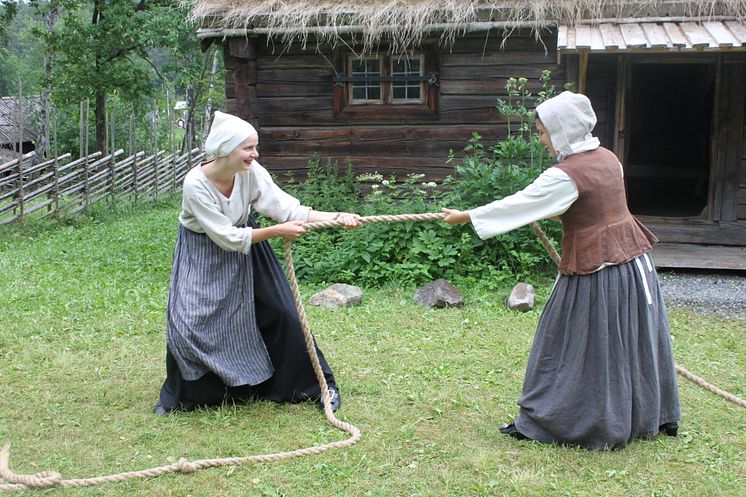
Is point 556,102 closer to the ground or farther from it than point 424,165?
farther from it

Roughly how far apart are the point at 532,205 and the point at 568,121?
0.40m

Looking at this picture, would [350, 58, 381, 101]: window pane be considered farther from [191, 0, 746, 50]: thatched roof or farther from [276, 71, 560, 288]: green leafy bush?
[276, 71, 560, 288]: green leafy bush

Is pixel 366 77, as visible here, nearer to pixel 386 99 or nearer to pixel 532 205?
pixel 386 99

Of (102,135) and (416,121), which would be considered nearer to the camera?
(416,121)

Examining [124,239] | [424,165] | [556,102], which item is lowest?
[124,239]

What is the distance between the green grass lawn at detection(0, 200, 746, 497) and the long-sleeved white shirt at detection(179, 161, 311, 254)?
3.27ft

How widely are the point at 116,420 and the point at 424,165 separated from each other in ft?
16.2

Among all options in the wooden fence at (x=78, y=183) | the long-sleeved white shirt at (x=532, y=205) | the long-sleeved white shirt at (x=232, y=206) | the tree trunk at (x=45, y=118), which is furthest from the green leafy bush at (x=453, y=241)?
the tree trunk at (x=45, y=118)

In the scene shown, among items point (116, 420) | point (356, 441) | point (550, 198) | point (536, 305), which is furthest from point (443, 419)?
point (536, 305)

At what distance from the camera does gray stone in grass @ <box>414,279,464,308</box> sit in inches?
254

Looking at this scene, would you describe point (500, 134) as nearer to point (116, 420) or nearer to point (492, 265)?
point (492, 265)

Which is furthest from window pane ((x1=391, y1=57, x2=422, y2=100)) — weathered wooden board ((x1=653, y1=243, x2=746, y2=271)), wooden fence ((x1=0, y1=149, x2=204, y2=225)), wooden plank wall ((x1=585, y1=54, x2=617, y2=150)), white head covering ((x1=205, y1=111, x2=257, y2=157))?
wooden fence ((x1=0, y1=149, x2=204, y2=225))

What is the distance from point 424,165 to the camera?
834 centimetres

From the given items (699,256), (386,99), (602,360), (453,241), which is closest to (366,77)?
(386,99)
